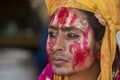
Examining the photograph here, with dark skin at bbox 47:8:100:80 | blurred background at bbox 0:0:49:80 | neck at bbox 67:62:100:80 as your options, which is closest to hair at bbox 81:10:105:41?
dark skin at bbox 47:8:100:80

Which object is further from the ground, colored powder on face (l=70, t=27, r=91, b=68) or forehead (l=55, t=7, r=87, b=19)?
forehead (l=55, t=7, r=87, b=19)

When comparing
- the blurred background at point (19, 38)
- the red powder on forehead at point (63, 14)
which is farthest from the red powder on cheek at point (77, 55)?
the blurred background at point (19, 38)

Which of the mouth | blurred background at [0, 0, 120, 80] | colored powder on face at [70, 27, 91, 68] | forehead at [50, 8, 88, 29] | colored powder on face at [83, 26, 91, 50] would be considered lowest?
blurred background at [0, 0, 120, 80]

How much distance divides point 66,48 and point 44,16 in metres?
2.05

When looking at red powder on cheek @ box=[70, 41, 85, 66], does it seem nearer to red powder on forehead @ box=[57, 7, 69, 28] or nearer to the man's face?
the man's face

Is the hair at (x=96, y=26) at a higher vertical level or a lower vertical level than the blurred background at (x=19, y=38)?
higher

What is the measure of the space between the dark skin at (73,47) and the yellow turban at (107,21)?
33 mm

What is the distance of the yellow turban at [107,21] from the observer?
2.16 metres

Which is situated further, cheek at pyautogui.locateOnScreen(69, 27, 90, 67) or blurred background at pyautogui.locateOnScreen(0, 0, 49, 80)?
blurred background at pyautogui.locateOnScreen(0, 0, 49, 80)

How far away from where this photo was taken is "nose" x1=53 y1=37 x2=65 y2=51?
2154 mm

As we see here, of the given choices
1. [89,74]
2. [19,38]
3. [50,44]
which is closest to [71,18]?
[50,44]

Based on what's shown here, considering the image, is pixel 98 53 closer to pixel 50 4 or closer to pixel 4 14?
pixel 50 4

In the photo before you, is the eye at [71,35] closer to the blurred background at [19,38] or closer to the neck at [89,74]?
the neck at [89,74]

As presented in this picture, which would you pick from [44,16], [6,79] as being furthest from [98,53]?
[6,79]
